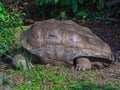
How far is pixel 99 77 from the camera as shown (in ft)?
19.0

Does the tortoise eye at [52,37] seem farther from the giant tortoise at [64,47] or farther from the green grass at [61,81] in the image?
the green grass at [61,81]

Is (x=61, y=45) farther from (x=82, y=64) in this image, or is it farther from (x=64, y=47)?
(x=82, y=64)

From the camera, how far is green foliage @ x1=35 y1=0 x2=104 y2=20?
934cm

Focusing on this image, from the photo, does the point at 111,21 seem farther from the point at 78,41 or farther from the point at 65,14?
the point at 78,41

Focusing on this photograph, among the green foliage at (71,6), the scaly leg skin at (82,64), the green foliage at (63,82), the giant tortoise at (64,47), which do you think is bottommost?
the green foliage at (63,82)

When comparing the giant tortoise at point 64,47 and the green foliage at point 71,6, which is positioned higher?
the green foliage at point 71,6

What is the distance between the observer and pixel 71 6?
9711 mm

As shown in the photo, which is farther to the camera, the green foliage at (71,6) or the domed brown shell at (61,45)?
the green foliage at (71,6)

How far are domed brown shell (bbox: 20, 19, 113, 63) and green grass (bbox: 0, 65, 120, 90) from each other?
23 centimetres

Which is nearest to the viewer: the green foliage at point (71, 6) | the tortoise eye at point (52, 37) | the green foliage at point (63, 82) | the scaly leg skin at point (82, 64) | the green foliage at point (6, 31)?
the green foliage at point (6, 31)

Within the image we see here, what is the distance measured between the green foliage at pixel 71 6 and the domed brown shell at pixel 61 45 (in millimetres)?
3002

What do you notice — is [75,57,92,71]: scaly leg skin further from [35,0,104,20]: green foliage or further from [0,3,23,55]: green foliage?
[35,0,104,20]: green foliage

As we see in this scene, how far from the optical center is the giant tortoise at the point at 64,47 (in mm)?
6168

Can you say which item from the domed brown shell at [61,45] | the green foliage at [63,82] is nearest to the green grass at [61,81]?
the green foliage at [63,82]
